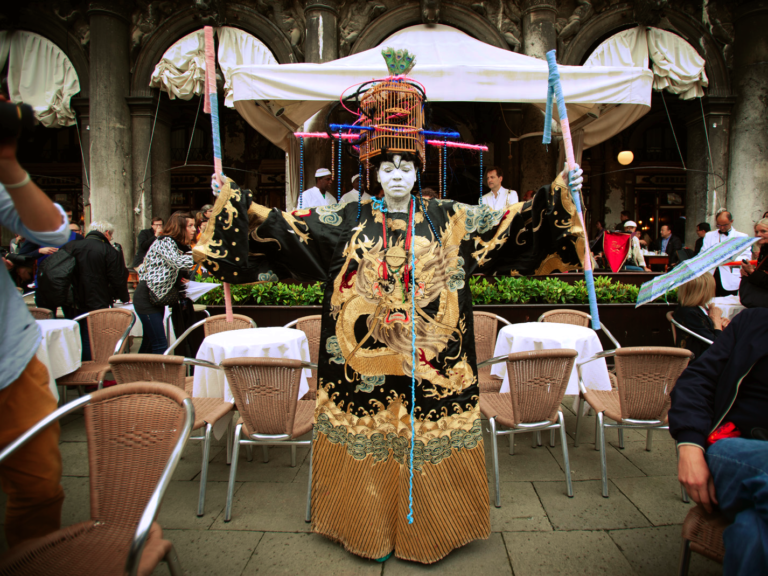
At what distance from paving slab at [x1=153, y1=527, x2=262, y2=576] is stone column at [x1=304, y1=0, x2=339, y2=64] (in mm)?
7421

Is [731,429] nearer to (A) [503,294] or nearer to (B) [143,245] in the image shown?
(A) [503,294]

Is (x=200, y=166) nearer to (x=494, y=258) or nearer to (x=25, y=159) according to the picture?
(x=25, y=159)

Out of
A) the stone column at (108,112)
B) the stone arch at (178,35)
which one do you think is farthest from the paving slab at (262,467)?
the stone arch at (178,35)

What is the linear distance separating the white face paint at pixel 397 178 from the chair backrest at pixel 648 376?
4.95 ft

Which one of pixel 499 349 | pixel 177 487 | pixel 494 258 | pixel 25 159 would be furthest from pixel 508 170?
pixel 25 159

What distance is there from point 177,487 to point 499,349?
2.39 m

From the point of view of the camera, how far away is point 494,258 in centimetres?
217

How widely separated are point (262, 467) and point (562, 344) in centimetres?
225

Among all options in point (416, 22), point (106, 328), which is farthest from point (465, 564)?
point (416, 22)

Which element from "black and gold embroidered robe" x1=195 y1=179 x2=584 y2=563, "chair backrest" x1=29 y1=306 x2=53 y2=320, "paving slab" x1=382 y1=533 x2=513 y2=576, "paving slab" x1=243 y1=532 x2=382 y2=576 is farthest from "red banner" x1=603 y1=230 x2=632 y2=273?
"chair backrest" x1=29 y1=306 x2=53 y2=320

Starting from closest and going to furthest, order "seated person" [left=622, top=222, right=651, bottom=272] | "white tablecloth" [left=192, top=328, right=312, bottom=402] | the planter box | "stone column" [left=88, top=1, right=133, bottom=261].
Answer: "white tablecloth" [left=192, top=328, right=312, bottom=402]
the planter box
"seated person" [left=622, top=222, right=651, bottom=272]
"stone column" [left=88, top=1, right=133, bottom=261]

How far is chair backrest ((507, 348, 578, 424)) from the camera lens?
7.98 ft

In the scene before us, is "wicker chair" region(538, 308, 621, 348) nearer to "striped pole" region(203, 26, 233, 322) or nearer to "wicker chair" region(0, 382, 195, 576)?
"striped pole" region(203, 26, 233, 322)

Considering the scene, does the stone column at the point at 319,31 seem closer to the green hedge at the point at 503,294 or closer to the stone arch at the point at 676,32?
the stone arch at the point at 676,32
